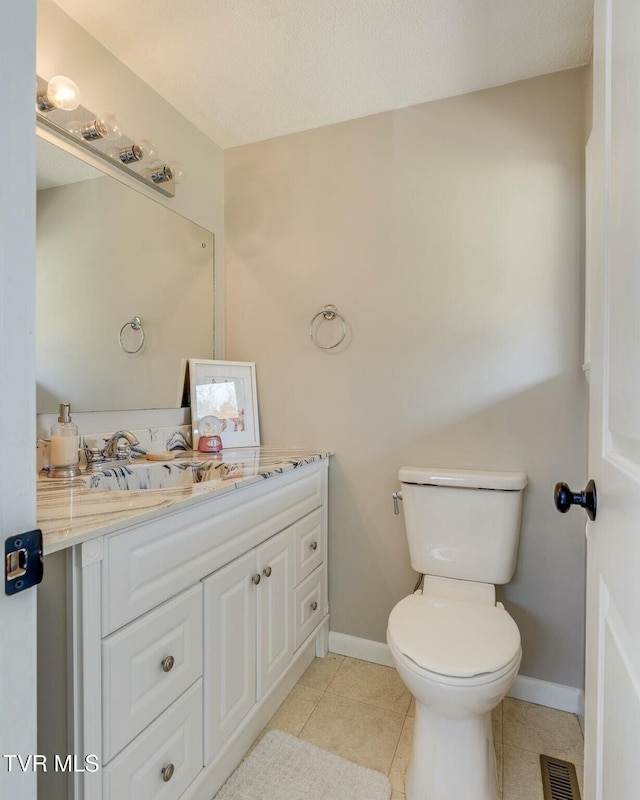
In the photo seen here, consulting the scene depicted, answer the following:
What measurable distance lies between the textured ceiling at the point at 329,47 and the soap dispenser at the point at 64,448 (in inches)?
49.7

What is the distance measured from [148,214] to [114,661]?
1.54 m

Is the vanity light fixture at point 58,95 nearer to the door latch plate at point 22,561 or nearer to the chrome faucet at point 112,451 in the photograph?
the chrome faucet at point 112,451

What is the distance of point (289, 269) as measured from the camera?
200 centimetres

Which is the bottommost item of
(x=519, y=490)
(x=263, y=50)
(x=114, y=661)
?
(x=114, y=661)

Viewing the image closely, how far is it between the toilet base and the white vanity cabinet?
0.52m

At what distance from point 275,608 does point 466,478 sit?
0.80m

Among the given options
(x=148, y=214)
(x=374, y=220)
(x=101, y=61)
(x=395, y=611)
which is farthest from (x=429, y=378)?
(x=101, y=61)

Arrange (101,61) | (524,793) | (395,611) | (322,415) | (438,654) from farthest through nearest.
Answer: (322,415)
(101,61)
(395,611)
(524,793)
(438,654)

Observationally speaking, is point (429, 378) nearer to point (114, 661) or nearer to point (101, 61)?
point (114, 661)

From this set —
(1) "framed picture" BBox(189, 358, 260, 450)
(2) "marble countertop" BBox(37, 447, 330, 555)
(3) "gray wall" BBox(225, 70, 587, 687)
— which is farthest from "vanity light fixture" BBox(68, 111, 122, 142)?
(2) "marble countertop" BBox(37, 447, 330, 555)

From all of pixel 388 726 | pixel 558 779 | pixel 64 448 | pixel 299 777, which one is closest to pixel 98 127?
pixel 64 448

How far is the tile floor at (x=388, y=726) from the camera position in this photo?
1.34 meters

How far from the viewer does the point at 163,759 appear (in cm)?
100

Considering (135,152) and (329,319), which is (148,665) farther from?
(135,152)
